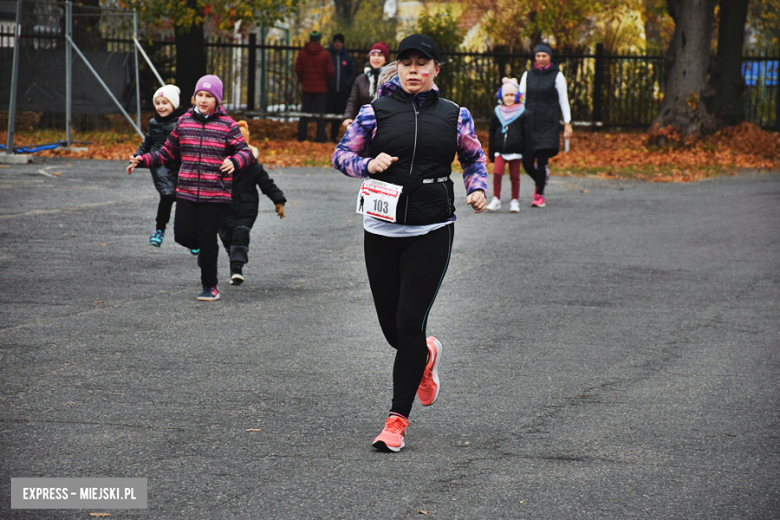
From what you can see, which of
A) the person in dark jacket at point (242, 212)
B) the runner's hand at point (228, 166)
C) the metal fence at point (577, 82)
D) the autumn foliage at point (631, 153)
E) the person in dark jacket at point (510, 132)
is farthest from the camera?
the metal fence at point (577, 82)

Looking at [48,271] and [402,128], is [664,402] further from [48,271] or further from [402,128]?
[48,271]

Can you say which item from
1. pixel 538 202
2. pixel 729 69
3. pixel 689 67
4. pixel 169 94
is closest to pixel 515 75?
pixel 729 69

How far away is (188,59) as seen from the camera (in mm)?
23000

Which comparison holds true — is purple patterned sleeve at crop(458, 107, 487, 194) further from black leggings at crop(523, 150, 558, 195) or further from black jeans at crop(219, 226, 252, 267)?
black leggings at crop(523, 150, 558, 195)

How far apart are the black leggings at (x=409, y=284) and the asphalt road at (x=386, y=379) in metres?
0.30

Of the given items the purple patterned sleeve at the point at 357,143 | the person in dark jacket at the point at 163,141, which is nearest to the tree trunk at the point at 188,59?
the person in dark jacket at the point at 163,141

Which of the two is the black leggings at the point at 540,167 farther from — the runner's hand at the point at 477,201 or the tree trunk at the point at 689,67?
the tree trunk at the point at 689,67

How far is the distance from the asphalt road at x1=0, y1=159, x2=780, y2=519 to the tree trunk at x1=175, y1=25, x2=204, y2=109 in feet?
42.0

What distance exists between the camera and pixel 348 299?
7672 millimetres

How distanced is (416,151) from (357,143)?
305 mm

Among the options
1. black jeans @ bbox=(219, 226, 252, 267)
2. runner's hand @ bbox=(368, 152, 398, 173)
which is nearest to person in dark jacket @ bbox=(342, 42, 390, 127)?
black jeans @ bbox=(219, 226, 252, 267)

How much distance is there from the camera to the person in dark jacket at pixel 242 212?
8219mm

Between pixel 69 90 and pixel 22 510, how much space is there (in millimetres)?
→ 16117

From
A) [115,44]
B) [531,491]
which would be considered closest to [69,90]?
[115,44]
